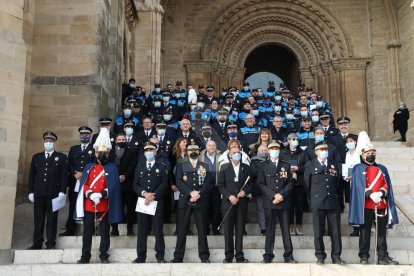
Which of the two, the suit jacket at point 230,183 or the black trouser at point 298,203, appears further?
the black trouser at point 298,203

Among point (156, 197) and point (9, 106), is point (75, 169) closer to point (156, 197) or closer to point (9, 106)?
point (9, 106)

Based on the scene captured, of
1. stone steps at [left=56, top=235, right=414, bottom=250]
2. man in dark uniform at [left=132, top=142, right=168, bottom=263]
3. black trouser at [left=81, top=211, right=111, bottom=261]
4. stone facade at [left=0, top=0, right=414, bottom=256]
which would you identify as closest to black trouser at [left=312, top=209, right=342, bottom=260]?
stone steps at [left=56, top=235, right=414, bottom=250]

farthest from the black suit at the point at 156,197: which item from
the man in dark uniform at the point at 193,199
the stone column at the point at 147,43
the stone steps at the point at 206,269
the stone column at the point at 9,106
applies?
the stone column at the point at 147,43

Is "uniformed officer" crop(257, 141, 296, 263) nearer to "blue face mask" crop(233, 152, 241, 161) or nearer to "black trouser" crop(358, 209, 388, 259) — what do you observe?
"blue face mask" crop(233, 152, 241, 161)

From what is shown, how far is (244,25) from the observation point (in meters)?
18.1

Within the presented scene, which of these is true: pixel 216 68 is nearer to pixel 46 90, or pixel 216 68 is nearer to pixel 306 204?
pixel 46 90

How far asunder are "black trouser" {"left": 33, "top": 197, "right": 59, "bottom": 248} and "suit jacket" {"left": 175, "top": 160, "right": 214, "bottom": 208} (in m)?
1.73

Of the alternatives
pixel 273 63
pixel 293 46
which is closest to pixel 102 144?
pixel 293 46

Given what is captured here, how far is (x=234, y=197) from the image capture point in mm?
5902

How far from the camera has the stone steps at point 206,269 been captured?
5.37 metres

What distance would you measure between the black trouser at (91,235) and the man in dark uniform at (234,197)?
4.75ft

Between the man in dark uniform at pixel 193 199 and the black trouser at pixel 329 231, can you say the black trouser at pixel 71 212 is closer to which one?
the man in dark uniform at pixel 193 199

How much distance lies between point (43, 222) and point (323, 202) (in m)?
3.61

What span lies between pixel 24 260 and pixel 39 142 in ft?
11.3
